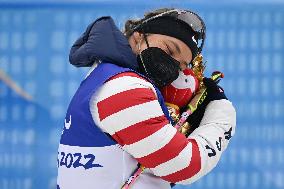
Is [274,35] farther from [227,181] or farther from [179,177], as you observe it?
[179,177]

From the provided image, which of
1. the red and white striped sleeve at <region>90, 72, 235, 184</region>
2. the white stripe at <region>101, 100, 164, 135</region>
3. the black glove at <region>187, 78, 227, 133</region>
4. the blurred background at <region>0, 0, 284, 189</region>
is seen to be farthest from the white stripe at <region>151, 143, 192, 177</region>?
the blurred background at <region>0, 0, 284, 189</region>

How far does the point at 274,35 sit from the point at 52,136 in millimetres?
992

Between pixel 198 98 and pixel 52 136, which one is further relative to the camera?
pixel 52 136

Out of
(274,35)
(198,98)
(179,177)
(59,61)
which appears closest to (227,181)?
(274,35)

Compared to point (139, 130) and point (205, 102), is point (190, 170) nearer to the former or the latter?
point (139, 130)

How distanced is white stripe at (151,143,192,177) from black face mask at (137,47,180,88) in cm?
20

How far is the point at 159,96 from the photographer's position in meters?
1.60

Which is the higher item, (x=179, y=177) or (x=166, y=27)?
(x=166, y=27)

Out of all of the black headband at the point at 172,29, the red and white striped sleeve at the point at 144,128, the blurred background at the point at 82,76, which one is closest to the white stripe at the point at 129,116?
the red and white striped sleeve at the point at 144,128

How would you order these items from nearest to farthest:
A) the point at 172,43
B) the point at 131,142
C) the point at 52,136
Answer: the point at 131,142 → the point at 172,43 → the point at 52,136

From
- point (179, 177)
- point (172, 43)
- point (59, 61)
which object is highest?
point (59, 61)

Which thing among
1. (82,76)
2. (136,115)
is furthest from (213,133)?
(82,76)

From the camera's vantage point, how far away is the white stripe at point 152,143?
153 cm

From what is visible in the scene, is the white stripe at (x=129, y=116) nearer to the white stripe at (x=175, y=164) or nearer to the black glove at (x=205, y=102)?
the white stripe at (x=175, y=164)
